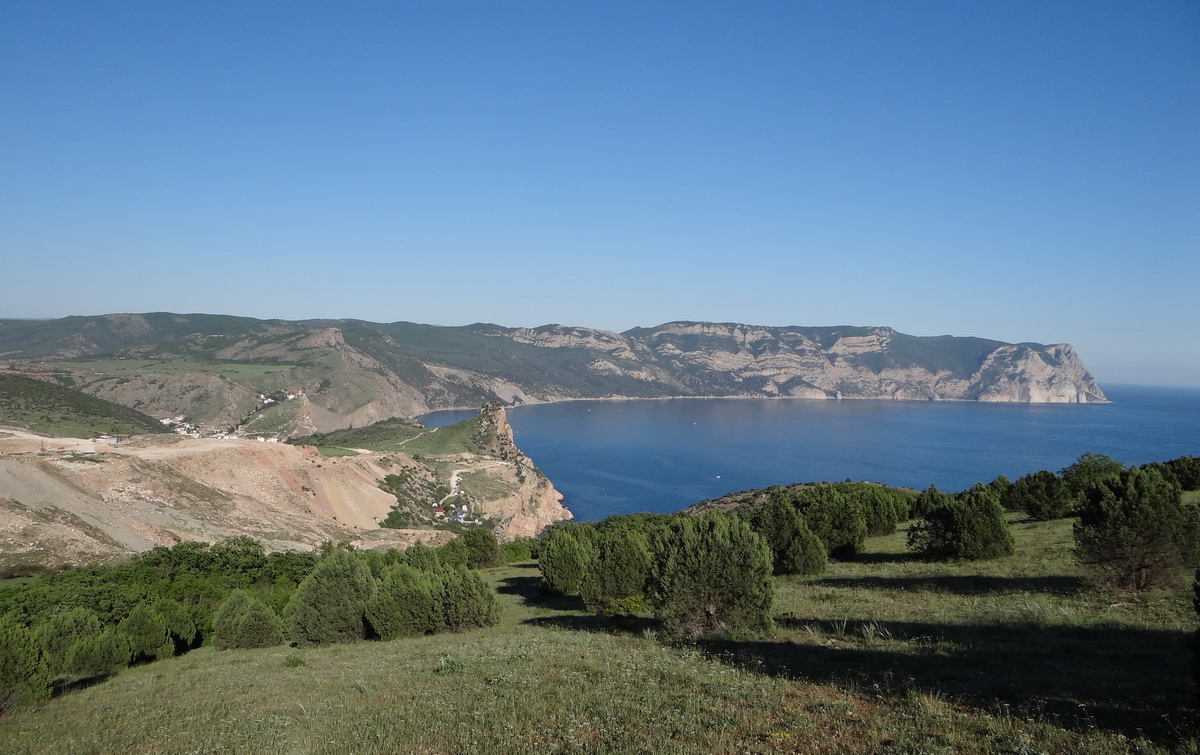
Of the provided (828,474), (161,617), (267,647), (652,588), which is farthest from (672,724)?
(828,474)

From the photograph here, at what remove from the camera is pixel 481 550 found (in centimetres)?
4719

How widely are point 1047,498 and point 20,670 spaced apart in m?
40.2

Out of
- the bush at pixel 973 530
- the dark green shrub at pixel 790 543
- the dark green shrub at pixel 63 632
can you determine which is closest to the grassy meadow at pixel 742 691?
the dark green shrub at pixel 63 632

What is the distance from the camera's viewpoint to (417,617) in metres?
23.4

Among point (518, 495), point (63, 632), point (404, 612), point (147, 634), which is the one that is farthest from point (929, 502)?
point (518, 495)

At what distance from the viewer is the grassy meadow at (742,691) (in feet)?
24.0

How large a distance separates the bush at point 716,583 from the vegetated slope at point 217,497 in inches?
1659

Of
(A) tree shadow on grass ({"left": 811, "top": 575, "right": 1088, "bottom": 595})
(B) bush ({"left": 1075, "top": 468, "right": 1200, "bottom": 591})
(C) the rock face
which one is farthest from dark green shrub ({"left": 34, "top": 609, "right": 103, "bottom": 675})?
(C) the rock face

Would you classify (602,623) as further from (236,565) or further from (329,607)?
(236,565)

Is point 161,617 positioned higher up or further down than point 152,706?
further down

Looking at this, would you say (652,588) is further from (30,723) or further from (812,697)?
(30,723)

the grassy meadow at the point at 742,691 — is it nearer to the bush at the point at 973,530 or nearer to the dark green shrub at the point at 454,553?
the bush at the point at 973,530

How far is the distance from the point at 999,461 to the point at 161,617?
14948 centimetres

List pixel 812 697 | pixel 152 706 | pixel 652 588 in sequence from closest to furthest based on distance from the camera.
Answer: pixel 812 697 < pixel 152 706 < pixel 652 588
